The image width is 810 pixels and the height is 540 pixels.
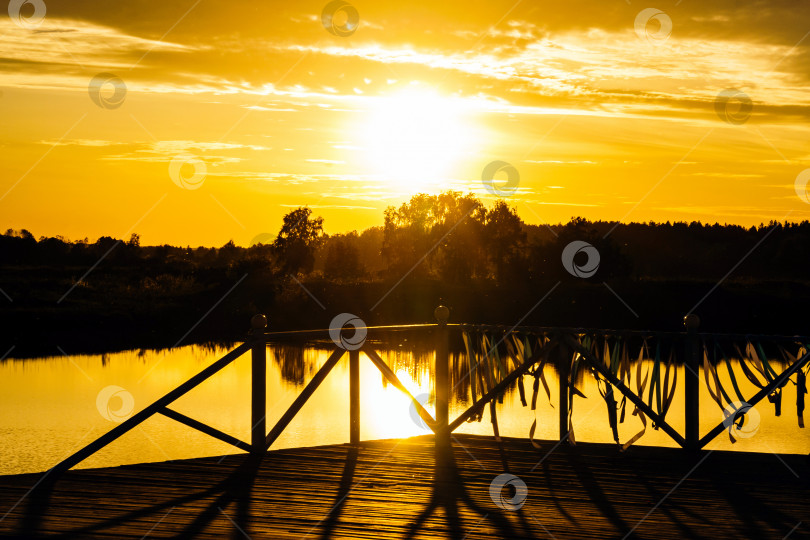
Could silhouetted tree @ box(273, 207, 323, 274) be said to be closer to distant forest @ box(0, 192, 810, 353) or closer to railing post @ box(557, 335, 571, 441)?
distant forest @ box(0, 192, 810, 353)

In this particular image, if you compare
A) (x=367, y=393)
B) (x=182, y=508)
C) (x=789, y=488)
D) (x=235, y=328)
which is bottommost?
(x=182, y=508)

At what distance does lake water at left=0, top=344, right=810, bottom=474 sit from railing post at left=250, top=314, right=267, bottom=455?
9.57 m

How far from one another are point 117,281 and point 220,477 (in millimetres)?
46169

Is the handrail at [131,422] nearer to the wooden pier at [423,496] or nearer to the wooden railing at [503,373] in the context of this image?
the wooden railing at [503,373]

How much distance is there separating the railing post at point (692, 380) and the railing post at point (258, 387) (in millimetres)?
4100

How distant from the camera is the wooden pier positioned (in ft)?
18.6

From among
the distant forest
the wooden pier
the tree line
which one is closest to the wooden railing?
the wooden pier

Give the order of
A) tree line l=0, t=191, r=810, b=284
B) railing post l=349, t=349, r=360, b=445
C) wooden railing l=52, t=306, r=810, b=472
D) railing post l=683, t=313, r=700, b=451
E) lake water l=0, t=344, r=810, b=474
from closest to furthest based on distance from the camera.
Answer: wooden railing l=52, t=306, r=810, b=472 < railing post l=683, t=313, r=700, b=451 < railing post l=349, t=349, r=360, b=445 < lake water l=0, t=344, r=810, b=474 < tree line l=0, t=191, r=810, b=284

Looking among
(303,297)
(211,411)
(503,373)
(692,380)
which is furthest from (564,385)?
(303,297)

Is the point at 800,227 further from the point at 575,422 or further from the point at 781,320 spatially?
the point at 575,422

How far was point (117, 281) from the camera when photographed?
165 feet

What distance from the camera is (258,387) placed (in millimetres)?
7820

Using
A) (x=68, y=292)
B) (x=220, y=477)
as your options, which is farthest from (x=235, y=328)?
(x=220, y=477)

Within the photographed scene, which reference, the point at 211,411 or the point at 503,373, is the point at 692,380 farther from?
the point at 211,411
